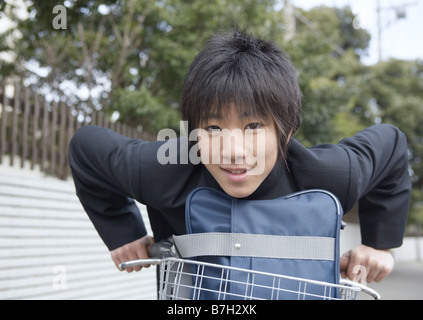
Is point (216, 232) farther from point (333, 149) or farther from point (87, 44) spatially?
point (87, 44)

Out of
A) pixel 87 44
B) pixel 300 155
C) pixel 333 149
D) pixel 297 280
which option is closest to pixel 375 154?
pixel 333 149

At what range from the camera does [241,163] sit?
1451 millimetres

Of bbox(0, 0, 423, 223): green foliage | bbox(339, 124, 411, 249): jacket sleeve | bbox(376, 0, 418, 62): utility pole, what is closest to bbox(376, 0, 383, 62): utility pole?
bbox(376, 0, 418, 62): utility pole

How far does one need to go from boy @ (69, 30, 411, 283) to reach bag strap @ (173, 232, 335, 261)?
141mm

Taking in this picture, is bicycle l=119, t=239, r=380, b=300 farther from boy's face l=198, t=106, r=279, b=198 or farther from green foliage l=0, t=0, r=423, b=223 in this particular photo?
green foliage l=0, t=0, r=423, b=223

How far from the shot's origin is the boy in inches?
57.9

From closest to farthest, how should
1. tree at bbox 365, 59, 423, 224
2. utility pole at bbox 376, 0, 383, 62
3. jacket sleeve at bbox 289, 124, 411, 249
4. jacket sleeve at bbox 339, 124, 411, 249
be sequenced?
jacket sleeve at bbox 289, 124, 411, 249 < jacket sleeve at bbox 339, 124, 411, 249 < tree at bbox 365, 59, 423, 224 < utility pole at bbox 376, 0, 383, 62

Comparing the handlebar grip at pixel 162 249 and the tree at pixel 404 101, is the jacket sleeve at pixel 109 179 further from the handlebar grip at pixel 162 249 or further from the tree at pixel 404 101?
the tree at pixel 404 101

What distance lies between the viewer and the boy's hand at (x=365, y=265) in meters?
1.81

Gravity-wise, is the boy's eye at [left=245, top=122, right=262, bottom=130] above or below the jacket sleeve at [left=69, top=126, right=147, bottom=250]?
above

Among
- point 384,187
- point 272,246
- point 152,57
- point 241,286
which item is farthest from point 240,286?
point 152,57

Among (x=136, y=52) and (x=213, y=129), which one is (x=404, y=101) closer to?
(x=136, y=52)

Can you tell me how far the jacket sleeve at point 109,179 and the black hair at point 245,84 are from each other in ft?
0.87
